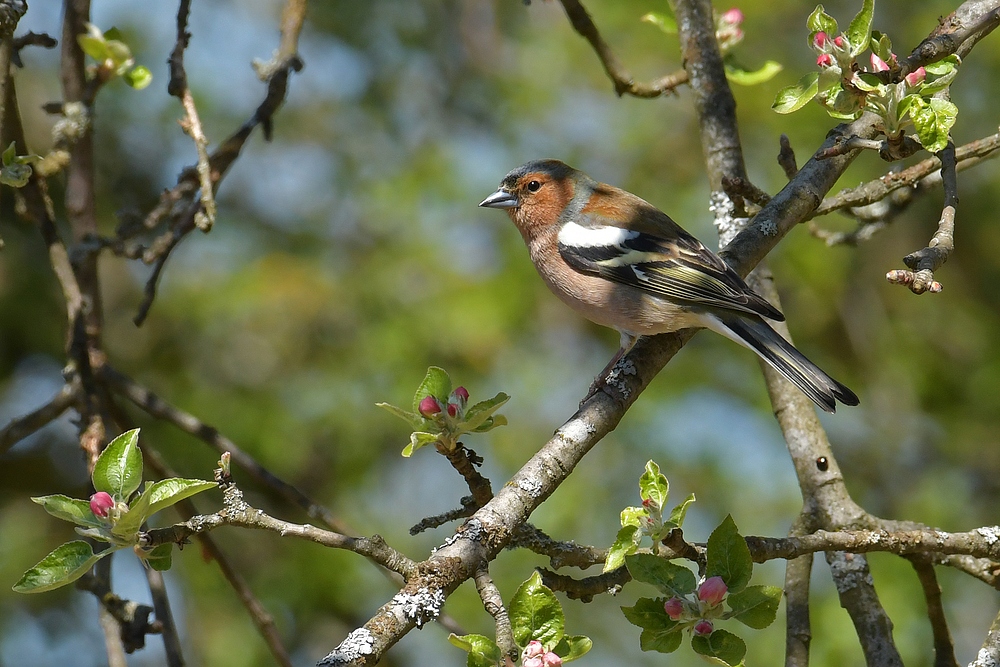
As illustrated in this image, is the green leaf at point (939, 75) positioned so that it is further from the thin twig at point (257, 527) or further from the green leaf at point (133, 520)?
the green leaf at point (133, 520)

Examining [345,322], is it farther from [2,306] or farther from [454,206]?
[2,306]

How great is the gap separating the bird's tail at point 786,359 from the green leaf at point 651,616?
1548 millimetres

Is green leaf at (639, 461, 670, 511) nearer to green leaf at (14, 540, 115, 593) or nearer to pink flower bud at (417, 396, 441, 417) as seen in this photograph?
pink flower bud at (417, 396, 441, 417)

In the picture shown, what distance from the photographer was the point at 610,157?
761 cm

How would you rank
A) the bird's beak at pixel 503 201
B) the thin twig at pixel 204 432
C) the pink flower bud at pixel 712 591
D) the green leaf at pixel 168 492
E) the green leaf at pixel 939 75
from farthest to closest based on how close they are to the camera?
the bird's beak at pixel 503 201 → the thin twig at pixel 204 432 → the green leaf at pixel 939 75 → the pink flower bud at pixel 712 591 → the green leaf at pixel 168 492

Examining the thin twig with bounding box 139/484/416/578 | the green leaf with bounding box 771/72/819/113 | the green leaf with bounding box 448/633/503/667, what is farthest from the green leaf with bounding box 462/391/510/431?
the green leaf with bounding box 771/72/819/113

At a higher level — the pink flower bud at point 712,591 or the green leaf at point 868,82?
the green leaf at point 868,82


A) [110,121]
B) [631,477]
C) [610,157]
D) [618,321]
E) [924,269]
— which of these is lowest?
[924,269]

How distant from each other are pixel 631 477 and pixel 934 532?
3.92 metres

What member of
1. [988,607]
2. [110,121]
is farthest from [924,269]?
[110,121]

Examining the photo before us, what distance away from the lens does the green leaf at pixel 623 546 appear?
2.29 m

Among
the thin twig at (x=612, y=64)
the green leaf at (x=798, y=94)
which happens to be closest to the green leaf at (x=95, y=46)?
the thin twig at (x=612, y=64)

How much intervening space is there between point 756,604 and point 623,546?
361 millimetres

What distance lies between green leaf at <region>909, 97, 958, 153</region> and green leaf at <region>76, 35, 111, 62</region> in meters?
3.15
